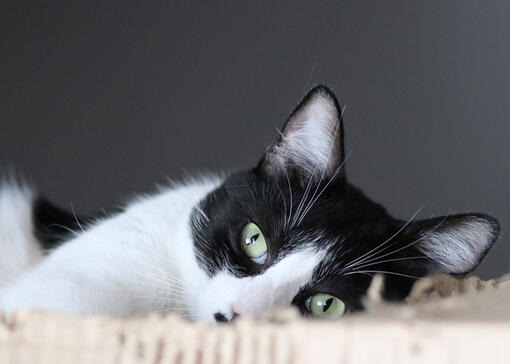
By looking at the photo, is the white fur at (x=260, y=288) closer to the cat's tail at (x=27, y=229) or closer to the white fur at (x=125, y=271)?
the white fur at (x=125, y=271)

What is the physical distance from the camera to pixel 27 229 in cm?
159

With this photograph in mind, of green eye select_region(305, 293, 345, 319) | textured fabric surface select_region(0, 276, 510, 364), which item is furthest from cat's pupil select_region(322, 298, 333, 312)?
textured fabric surface select_region(0, 276, 510, 364)

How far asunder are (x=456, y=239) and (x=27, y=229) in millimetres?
1132

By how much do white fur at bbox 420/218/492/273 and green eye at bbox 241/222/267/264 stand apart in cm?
29

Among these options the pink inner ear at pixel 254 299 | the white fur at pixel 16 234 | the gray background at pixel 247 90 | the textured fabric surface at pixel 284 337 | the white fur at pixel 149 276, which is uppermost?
the gray background at pixel 247 90

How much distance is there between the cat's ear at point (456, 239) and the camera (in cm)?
97

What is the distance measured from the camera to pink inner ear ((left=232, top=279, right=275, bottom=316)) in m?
0.88

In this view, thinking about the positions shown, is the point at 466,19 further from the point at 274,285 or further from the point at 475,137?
the point at 274,285

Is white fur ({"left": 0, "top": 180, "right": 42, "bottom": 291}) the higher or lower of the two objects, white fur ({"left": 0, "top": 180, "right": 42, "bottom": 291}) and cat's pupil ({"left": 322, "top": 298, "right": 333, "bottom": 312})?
the higher

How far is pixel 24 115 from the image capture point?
2184mm

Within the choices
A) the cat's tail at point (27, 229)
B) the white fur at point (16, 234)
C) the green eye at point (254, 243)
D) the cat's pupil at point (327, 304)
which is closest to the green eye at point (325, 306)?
the cat's pupil at point (327, 304)

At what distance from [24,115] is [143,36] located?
1.77ft

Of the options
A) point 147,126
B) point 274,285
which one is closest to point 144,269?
point 274,285

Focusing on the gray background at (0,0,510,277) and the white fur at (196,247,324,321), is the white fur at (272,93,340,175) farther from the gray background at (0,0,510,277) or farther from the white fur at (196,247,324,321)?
the gray background at (0,0,510,277)
